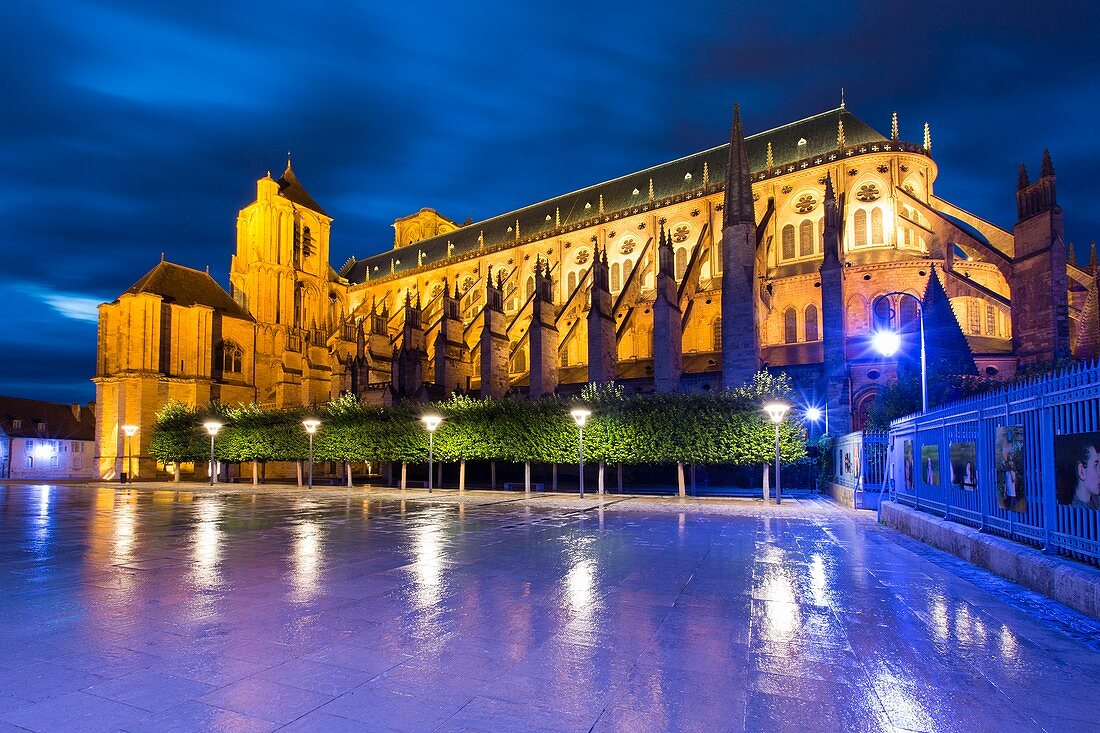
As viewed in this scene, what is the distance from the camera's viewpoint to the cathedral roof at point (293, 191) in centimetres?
5991

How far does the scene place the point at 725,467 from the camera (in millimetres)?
29391

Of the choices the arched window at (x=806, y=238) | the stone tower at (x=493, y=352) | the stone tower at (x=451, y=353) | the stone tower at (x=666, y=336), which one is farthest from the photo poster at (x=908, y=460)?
the stone tower at (x=451, y=353)

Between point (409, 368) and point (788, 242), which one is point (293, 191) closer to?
point (409, 368)

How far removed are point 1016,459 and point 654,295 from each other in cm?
3463

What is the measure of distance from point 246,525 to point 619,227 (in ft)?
123

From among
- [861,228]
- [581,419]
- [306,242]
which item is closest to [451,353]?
[581,419]

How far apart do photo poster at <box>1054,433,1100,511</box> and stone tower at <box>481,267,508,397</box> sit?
96.5ft

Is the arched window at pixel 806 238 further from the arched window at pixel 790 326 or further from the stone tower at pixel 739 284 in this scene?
the stone tower at pixel 739 284

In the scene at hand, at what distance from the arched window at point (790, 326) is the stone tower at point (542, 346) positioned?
44.0 feet

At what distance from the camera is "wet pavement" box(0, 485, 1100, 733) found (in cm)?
366

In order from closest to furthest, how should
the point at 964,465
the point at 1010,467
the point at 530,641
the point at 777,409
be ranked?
the point at 530,641 < the point at 1010,467 < the point at 964,465 < the point at 777,409

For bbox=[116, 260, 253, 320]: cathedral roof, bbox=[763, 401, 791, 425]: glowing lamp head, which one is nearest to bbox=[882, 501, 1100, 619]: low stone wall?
bbox=[763, 401, 791, 425]: glowing lamp head

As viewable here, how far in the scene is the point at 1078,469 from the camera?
6289mm

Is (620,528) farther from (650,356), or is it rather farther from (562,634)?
(650,356)
